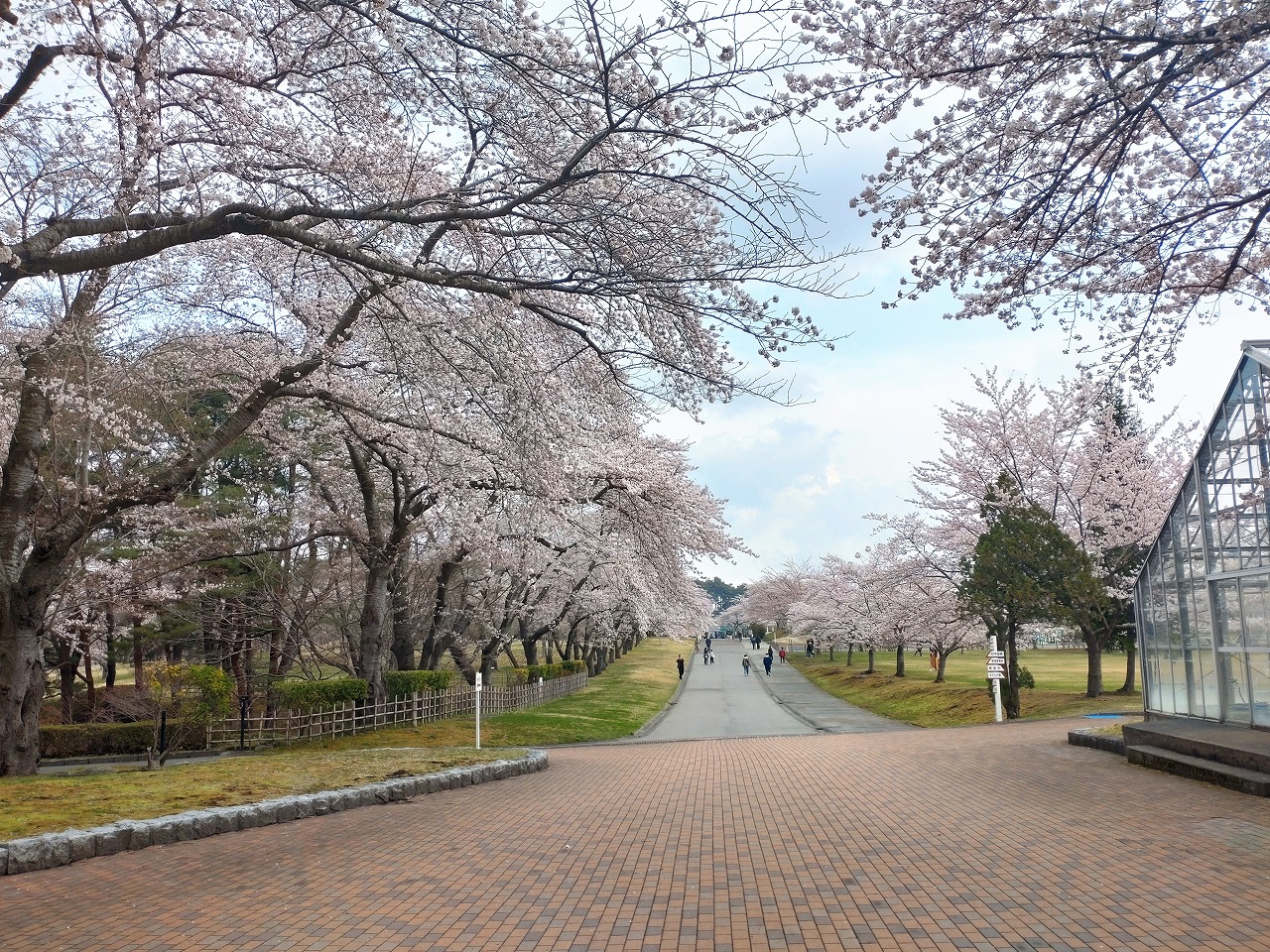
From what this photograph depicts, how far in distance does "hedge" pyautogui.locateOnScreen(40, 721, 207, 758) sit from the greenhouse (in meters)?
21.8

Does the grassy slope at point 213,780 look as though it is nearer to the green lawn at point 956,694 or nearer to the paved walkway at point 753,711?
the paved walkway at point 753,711

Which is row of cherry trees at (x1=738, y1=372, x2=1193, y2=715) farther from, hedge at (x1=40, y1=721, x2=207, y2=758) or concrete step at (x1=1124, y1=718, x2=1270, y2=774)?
hedge at (x1=40, y1=721, x2=207, y2=758)

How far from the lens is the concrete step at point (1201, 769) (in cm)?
925

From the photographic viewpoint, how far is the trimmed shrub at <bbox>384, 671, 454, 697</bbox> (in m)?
23.1

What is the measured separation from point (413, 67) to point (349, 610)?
22401 millimetres

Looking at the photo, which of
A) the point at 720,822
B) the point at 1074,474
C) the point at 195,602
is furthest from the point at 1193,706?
the point at 195,602

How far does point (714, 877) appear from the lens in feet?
21.6

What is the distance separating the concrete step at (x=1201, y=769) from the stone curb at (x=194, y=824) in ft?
29.2

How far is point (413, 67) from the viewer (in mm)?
8156

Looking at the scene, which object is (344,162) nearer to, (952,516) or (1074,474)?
(1074,474)

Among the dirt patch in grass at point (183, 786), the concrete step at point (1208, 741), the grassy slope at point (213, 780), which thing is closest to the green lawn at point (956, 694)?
the concrete step at point (1208, 741)

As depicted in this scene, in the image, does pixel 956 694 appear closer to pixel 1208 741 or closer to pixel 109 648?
pixel 1208 741

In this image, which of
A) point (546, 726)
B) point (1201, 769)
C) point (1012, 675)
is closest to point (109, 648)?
point (546, 726)

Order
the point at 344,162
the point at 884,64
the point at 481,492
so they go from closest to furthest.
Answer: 1. the point at 884,64
2. the point at 344,162
3. the point at 481,492
